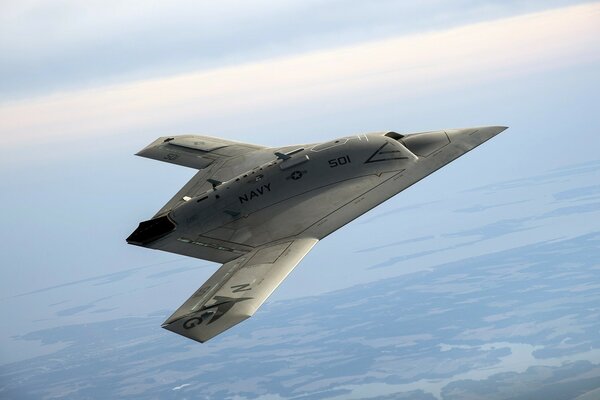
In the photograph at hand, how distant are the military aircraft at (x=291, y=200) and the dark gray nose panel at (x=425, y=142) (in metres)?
0.05

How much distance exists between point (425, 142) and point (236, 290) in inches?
582

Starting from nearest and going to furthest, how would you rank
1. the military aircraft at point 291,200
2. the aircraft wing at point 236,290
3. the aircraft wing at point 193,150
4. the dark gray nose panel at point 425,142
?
the aircraft wing at point 236,290, the military aircraft at point 291,200, the dark gray nose panel at point 425,142, the aircraft wing at point 193,150

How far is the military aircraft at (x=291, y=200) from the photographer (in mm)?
29516

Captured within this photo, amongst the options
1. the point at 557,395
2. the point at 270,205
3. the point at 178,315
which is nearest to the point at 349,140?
the point at 270,205

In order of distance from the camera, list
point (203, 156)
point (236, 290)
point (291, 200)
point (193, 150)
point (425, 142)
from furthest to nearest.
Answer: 1. point (193, 150)
2. point (203, 156)
3. point (425, 142)
4. point (291, 200)
5. point (236, 290)

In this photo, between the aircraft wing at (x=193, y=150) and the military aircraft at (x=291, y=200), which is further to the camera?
the aircraft wing at (x=193, y=150)

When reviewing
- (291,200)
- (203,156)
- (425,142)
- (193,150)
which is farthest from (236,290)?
(193,150)

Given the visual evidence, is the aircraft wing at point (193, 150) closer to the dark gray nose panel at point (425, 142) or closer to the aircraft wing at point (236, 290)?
the dark gray nose panel at point (425, 142)

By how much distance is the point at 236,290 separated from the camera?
26.0 metres

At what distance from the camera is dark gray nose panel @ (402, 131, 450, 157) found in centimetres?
3522

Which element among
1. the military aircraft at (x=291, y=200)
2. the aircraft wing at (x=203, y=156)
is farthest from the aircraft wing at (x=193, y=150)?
the military aircraft at (x=291, y=200)

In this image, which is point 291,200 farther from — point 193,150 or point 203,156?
point 193,150

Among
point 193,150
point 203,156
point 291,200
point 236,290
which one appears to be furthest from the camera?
point 193,150

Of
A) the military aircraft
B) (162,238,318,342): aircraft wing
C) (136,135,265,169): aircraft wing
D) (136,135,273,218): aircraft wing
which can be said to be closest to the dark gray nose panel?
the military aircraft
